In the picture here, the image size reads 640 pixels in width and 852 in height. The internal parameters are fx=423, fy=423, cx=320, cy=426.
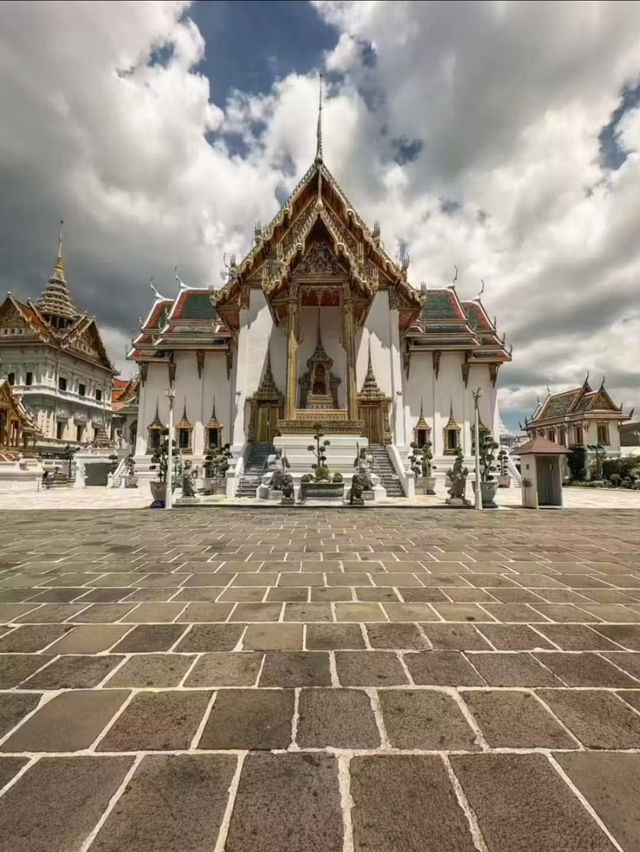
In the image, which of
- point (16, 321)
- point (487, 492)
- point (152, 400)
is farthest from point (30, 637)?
point (16, 321)

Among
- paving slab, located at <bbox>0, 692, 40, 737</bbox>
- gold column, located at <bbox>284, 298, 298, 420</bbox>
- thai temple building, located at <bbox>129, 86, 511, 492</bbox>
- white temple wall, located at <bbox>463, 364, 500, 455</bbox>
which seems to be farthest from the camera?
white temple wall, located at <bbox>463, 364, 500, 455</bbox>

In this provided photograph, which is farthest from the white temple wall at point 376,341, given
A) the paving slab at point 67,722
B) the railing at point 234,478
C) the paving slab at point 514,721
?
the paving slab at point 67,722

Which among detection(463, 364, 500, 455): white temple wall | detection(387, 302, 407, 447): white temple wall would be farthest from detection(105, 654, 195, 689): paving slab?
detection(463, 364, 500, 455): white temple wall

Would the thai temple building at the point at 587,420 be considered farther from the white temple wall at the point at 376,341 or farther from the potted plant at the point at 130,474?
the potted plant at the point at 130,474

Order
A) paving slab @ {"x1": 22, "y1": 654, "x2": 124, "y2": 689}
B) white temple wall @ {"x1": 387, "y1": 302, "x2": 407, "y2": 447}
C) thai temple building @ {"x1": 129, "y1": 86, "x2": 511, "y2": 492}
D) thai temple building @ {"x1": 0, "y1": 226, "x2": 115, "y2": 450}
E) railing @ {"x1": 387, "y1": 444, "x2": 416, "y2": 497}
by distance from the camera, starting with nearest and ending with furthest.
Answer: paving slab @ {"x1": 22, "y1": 654, "x2": 124, "y2": 689}
railing @ {"x1": 387, "y1": 444, "x2": 416, "y2": 497}
thai temple building @ {"x1": 129, "y1": 86, "x2": 511, "y2": 492}
white temple wall @ {"x1": 387, "y1": 302, "x2": 407, "y2": 447}
thai temple building @ {"x1": 0, "y1": 226, "x2": 115, "y2": 450}

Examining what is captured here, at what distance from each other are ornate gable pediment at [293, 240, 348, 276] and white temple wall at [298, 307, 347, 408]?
2602 mm

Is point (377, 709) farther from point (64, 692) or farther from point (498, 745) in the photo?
point (64, 692)

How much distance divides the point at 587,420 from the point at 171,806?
39868 mm

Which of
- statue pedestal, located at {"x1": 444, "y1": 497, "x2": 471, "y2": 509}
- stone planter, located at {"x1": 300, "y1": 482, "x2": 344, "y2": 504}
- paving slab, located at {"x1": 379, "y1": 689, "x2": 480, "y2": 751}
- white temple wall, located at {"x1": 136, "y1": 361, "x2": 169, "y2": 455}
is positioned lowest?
paving slab, located at {"x1": 379, "y1": 689, "x2": 480, "y2": 751}

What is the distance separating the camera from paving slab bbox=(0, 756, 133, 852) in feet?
4.34

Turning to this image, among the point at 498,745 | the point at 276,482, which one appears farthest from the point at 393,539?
the point at 276,482

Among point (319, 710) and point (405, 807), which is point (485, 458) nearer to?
point (319, 710)

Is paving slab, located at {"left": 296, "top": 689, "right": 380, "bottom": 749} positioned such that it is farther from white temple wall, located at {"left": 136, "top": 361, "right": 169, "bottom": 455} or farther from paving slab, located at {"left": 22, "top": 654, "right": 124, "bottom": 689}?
white temple wall, located at {"left": 136, "top": 361, "right": 169, "bottom": 455}

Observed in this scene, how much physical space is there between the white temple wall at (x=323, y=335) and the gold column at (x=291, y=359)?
251cm
